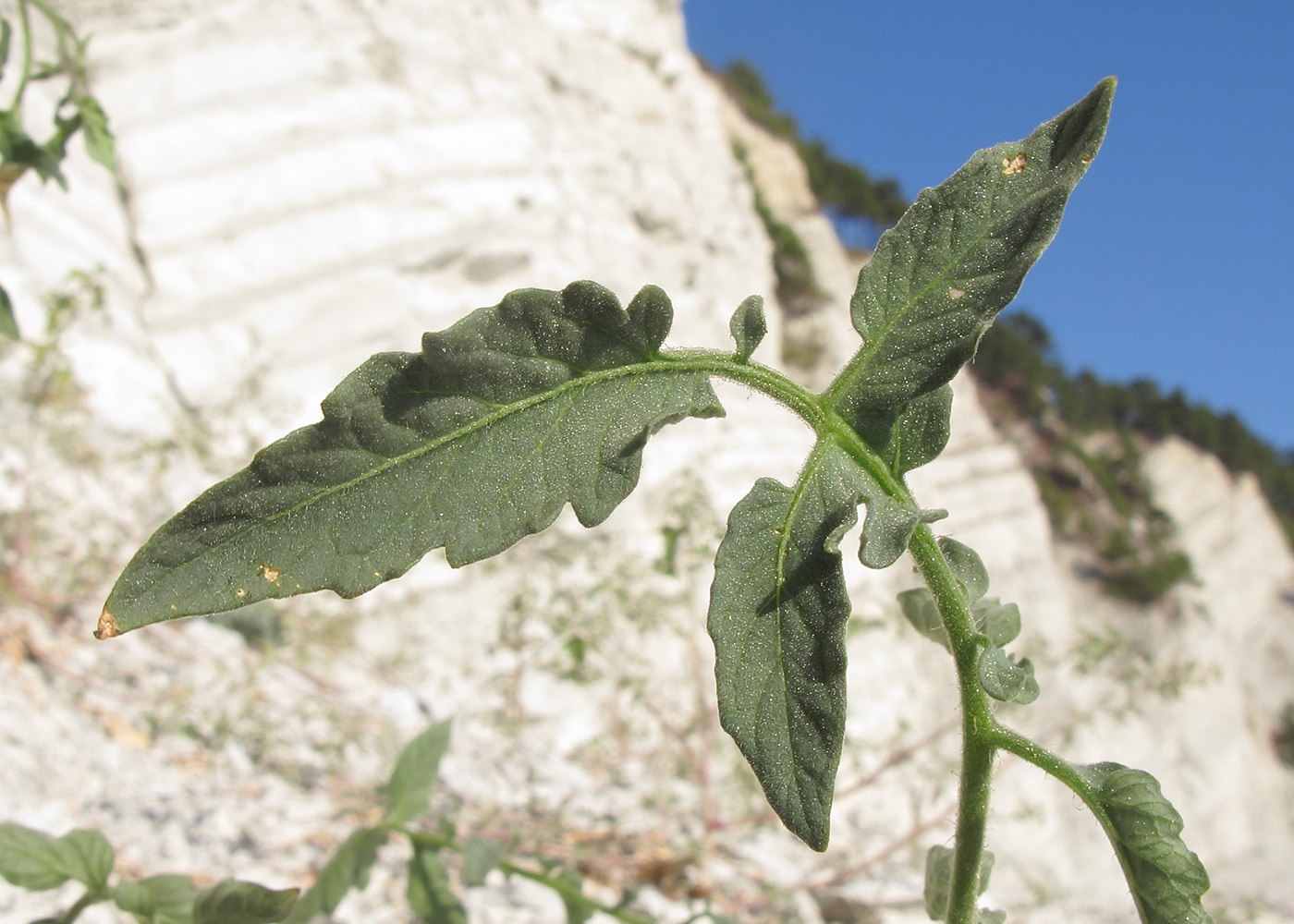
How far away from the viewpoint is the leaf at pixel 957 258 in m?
0.55

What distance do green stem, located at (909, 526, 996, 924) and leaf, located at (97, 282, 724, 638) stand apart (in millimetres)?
156

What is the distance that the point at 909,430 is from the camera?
23.3 inches

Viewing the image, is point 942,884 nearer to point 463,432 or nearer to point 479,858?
point 463,432

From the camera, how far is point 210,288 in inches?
206

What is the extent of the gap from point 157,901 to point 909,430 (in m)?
0.79

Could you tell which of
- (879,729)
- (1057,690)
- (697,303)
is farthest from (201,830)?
(1057,690)

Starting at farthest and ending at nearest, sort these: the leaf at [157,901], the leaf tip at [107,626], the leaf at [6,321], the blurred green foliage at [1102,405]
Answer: the blurred green foliage at [1102,405]
the leaf at [6,321]
the leaf at [157,901]
the leaf tip at [107,626]

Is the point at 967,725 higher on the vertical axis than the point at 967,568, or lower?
lower

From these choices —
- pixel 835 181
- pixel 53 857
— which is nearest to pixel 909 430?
pixel 53 857

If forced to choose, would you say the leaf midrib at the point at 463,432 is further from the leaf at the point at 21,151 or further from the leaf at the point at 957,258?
the leaf at the point at 21,151

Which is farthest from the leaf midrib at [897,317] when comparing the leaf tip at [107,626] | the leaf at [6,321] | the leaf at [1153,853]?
the leaf at [6,321]

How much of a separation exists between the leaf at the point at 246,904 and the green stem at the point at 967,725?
1.70 ft

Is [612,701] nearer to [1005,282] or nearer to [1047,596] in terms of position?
[1005,282]

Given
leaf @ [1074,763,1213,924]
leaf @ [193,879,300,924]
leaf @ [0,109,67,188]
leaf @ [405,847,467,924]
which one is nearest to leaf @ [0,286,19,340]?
leaf @ [0,109,67,188]
